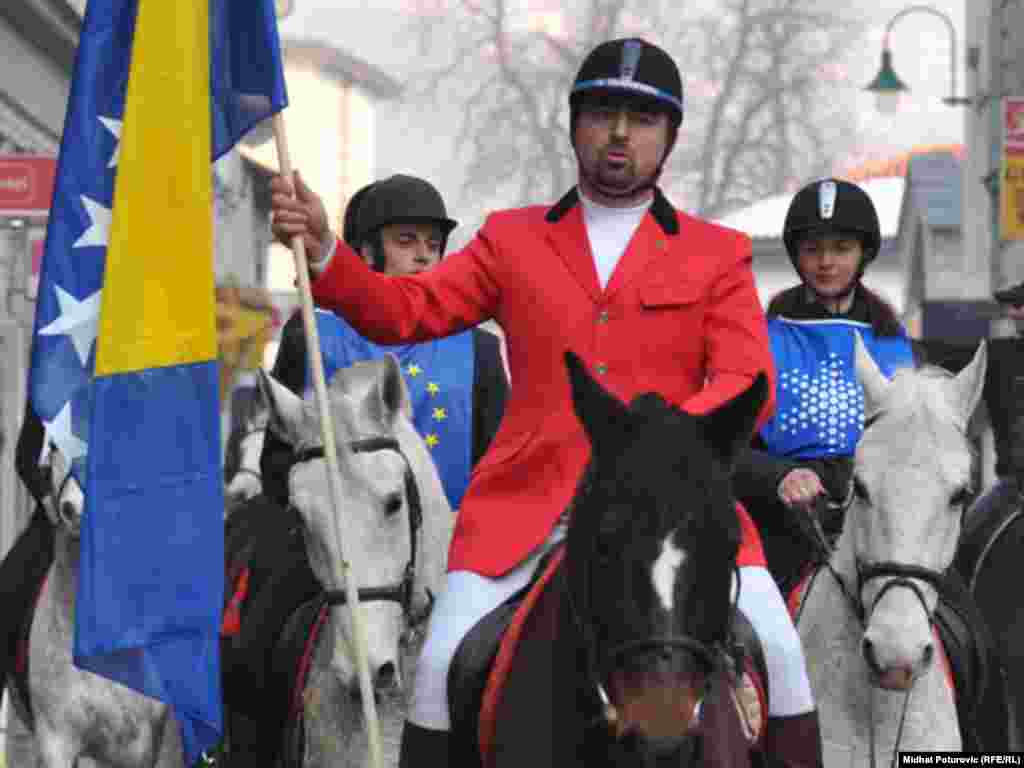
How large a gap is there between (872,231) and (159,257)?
3.53 meters

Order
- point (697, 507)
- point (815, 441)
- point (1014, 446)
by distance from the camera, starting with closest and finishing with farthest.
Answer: point (697, 507) < point (815, 441) < point (1014, 446)

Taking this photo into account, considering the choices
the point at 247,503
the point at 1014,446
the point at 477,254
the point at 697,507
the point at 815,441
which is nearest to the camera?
the point at 697,507

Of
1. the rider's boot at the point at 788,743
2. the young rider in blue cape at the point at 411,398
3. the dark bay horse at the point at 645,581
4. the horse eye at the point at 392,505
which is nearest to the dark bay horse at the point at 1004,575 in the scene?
the young rider in blue cape at the point at 411,398

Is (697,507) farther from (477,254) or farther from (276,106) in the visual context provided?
(276,106)

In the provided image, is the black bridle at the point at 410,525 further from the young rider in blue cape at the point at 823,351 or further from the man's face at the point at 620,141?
the man's face at the point at 620,141

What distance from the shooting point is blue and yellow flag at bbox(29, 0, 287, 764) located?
8.52m

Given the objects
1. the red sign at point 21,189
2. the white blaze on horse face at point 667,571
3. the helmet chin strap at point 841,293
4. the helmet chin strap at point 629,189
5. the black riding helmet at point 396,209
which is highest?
the red sign at point 21,189

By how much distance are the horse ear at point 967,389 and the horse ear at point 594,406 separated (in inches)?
128

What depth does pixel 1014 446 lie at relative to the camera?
12672 mm

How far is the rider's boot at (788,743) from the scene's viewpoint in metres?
8.05

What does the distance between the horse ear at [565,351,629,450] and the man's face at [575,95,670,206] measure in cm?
133

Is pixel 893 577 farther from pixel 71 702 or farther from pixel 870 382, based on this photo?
pixel 71 702

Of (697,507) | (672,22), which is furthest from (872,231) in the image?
(672,22)

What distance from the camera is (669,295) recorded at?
8008 mm
